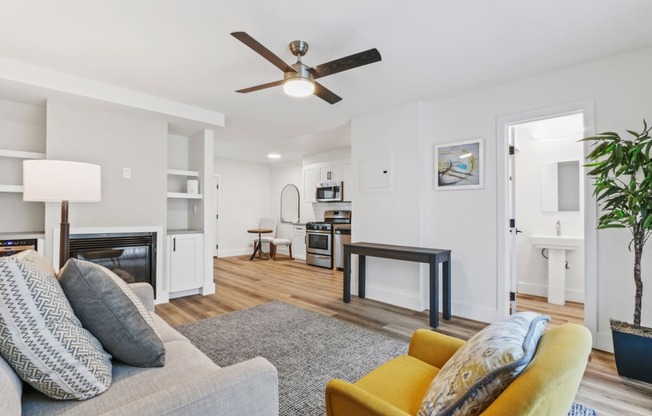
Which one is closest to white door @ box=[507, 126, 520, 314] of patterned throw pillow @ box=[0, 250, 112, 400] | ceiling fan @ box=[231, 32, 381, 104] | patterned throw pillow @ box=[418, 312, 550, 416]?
ceiling fan @ box=[231, 32, 381, 104]

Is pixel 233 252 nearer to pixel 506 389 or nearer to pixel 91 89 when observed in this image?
pixel 91 89

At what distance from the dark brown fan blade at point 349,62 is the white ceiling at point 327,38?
0.22 m

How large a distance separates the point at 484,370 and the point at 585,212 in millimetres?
2648

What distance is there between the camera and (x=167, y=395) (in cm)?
89

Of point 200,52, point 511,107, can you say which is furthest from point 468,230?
point 200,52

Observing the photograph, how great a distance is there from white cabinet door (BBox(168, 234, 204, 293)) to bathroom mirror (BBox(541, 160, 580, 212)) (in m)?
4.65

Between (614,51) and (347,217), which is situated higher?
(614,51)

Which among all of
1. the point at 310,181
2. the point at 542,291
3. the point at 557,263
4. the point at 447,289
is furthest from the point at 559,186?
the point at 310,181

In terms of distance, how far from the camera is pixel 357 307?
374 centimetres

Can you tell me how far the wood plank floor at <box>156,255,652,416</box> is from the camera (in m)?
1.98

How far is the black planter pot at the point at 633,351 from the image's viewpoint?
211cm

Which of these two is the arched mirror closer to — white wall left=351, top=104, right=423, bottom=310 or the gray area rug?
white wall left=351, top=104, right=423, bottom=310

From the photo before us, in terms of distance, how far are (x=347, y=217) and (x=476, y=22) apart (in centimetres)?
492

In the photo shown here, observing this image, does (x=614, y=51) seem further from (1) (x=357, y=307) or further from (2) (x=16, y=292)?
(2) (x=16, y=292)
